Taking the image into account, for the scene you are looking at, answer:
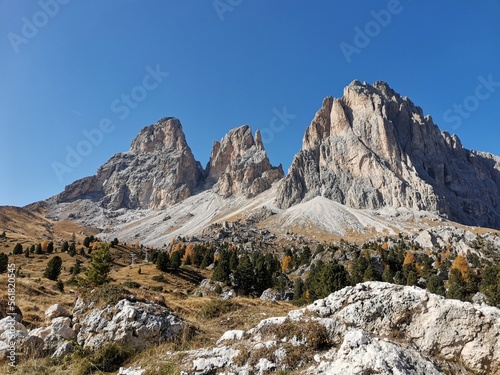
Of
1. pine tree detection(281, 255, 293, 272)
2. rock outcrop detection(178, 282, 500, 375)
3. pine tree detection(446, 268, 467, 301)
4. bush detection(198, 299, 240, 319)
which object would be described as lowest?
pine tree detection(446, 268, 467, 301)

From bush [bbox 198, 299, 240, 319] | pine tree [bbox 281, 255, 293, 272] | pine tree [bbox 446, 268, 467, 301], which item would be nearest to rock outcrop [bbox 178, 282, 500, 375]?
bush [bbox 198, 299, 240, 319]

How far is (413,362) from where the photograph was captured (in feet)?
25.9

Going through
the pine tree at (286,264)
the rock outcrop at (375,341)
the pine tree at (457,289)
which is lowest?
the pine tree at (457,289)

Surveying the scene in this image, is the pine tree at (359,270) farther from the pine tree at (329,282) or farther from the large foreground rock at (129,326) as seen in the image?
the large foreground rock at (129,326)

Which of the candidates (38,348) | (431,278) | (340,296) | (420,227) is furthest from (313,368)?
(420,227)

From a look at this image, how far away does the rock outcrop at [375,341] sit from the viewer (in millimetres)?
7875

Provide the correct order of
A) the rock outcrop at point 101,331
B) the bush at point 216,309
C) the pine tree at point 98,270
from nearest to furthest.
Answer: the rock outcrop at point 101,331, the bush at point 216,309, the pine tree at point 98,270

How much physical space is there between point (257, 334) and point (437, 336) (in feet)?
19.4

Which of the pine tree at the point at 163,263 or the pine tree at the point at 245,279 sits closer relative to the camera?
the pine tree at the point at 245,279

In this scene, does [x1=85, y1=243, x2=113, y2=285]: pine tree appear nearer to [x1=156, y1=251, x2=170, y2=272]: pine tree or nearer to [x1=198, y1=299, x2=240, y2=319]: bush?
[x1=156, y1=251, x2=170, y2=272]: pine tree

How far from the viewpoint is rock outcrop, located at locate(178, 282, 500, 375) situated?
788cm

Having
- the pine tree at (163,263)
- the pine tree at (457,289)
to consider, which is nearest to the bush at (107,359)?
the pine tree at (163,263)

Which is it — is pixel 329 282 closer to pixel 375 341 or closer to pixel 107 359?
pixel 107 359

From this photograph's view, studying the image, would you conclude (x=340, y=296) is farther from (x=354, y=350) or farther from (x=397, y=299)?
(x=354, y=350)
